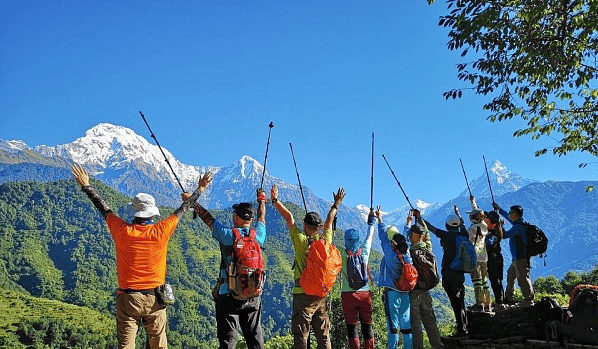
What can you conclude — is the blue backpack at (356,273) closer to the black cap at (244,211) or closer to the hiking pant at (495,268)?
the black cap at (244,211)

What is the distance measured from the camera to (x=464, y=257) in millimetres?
8867

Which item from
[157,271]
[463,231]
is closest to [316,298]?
[157,271]

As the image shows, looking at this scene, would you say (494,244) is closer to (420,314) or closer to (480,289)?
(480,289)

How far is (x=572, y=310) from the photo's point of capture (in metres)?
7.02

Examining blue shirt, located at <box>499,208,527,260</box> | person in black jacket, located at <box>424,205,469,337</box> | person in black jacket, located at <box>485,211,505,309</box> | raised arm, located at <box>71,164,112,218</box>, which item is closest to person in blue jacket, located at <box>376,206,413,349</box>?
person in black jacket, located at <box>424,205,469,337</box>

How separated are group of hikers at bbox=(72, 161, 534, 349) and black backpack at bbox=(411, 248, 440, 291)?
0.05 ft

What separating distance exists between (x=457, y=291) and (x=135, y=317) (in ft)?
18.6

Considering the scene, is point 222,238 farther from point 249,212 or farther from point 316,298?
point 316,298

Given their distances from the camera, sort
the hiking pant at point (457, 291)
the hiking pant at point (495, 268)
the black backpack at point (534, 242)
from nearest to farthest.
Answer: the hiking pant at point (457, 291) → the black backpack at point (534, 242) → the hiking pant at point (495, 268)

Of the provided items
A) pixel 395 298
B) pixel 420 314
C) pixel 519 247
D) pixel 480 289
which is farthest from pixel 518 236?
pixel 395 298

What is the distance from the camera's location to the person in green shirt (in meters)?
6.82

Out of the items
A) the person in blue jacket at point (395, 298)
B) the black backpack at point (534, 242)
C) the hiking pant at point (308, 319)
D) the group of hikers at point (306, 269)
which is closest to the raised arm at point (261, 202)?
the group of hikers at point (306, 269)

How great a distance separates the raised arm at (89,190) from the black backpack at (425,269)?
4.99 m

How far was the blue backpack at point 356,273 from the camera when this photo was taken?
25.3 ft
